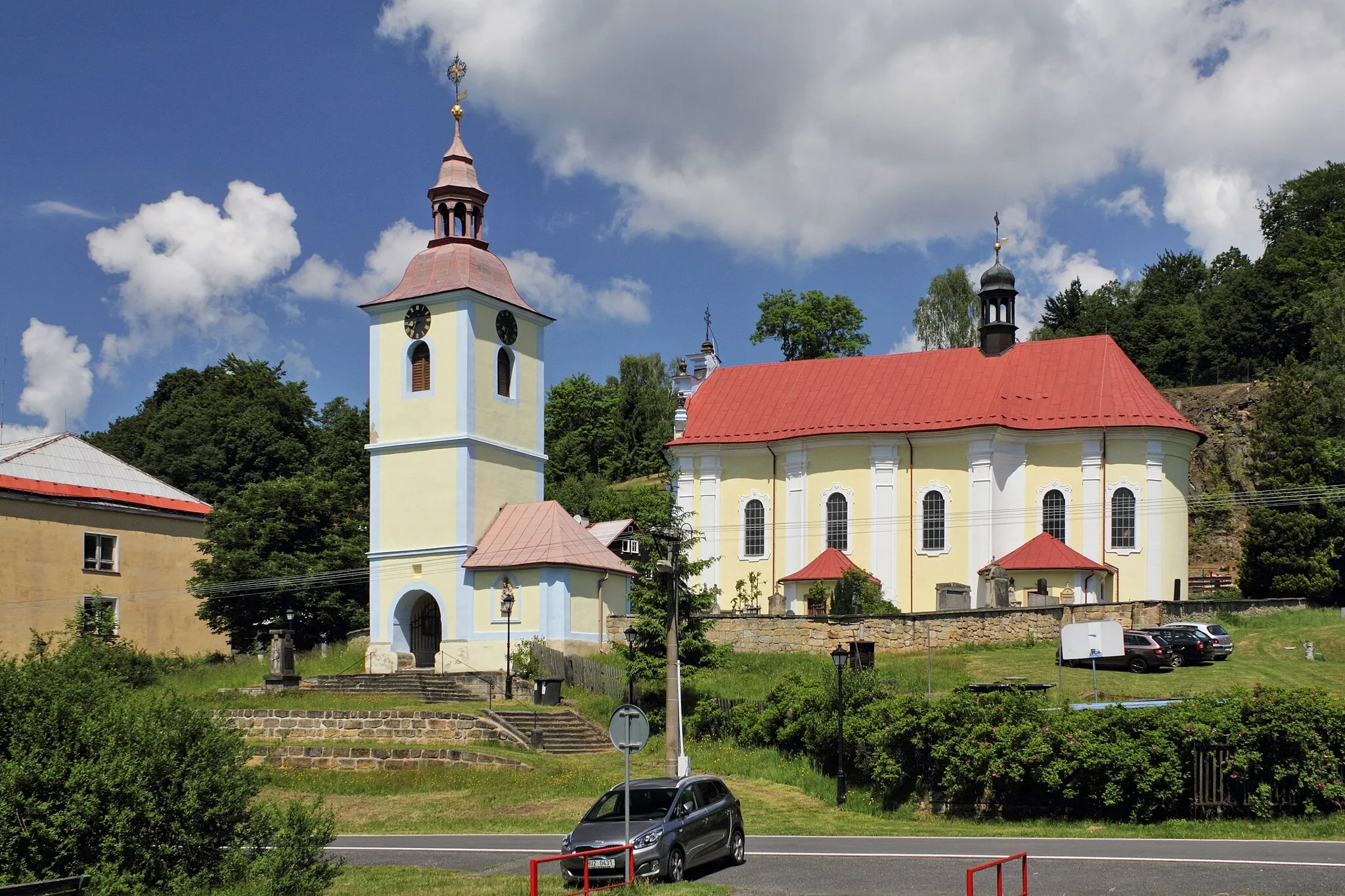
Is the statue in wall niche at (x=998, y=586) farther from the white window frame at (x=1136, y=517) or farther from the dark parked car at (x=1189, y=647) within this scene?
the dark parked car at (x=1189, y=647)

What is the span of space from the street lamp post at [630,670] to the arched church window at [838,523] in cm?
1627

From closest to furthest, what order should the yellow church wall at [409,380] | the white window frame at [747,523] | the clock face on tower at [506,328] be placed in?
the yellow church wall at [409,380]
the clock face on tower at [506,328]
the white window frame at [747,523]

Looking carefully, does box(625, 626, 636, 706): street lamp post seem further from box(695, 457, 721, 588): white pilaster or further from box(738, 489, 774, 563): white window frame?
box(695, 457, 721, 588): white pilaster

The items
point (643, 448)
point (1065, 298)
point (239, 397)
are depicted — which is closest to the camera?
point (239, 397)

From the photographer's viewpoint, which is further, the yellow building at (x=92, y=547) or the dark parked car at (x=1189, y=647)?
the yellow building at (x=92, y=547)

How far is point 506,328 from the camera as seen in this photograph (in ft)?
151

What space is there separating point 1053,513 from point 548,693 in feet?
70.4

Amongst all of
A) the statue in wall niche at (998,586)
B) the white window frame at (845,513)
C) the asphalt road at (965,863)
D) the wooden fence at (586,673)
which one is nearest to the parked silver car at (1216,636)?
the statue in wall niche at (998,586)

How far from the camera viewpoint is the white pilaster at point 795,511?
169 feet

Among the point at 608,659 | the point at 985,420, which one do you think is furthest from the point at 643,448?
the point at 608,659

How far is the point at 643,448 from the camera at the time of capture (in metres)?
94.8

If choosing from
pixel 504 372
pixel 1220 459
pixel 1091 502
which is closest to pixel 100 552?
pixel 504 372

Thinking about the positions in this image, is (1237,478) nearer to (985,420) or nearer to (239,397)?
(985,420)

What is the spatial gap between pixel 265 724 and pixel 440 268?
56.6 feet
